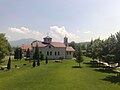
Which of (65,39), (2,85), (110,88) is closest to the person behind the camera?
(110,88)

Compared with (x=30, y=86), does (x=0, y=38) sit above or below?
above

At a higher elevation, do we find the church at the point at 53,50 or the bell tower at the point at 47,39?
the bell tower at the point at 47,39

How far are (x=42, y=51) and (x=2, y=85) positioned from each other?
5778cm

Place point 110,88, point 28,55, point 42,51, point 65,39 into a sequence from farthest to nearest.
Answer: point 65,39
point 28,55
point 42,51
point 110,88

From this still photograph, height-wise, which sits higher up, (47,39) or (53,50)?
(47,39)

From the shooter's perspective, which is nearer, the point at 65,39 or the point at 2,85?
the point at 2,85

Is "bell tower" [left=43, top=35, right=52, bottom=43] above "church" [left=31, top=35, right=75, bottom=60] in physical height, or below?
above

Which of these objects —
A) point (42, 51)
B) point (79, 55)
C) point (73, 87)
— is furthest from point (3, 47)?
point (73, 87)

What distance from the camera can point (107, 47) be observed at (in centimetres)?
5781

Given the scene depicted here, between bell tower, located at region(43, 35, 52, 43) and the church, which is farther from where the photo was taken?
bell tower, located at region(43, 35, 52, 43)

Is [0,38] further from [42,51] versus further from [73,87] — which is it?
[73,87]

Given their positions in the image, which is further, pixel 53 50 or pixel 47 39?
pixel 47 39

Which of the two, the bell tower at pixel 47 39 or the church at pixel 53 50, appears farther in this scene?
the bell tower at pixel 47 39

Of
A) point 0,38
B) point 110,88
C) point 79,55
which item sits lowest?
point 110,88
